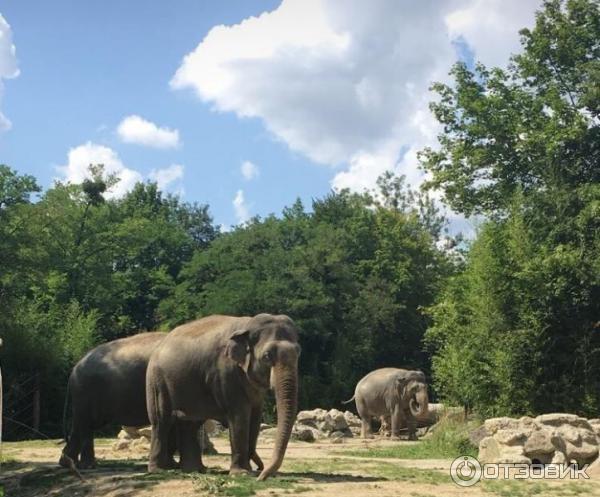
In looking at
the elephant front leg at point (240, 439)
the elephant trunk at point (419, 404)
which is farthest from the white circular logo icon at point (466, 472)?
the elephant trunk at point (419, 404)

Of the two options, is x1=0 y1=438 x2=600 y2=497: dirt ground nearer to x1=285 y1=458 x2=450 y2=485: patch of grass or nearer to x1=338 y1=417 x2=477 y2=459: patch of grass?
x1=285 y1=458 x2=450 y2=485: patch of grass

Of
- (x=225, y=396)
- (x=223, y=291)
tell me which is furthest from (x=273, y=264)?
(x=225, y=396)

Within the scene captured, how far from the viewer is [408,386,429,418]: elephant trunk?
25000 mm

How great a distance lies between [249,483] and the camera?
995 cm

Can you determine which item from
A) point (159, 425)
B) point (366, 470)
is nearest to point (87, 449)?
point (159, 425)

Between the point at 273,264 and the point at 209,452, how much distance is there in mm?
23685

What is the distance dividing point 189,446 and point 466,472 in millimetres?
4366

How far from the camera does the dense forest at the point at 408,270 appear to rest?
2152cm

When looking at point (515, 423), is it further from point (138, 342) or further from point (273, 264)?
point (273, 264)

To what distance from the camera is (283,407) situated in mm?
10398

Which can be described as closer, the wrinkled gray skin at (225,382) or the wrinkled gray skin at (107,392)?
the wrinkled gray skin at (225,382)

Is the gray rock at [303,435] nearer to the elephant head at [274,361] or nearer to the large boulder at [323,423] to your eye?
the large boulder at [323,423]

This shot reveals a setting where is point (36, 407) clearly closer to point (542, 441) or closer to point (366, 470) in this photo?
A: point (366, 470)
